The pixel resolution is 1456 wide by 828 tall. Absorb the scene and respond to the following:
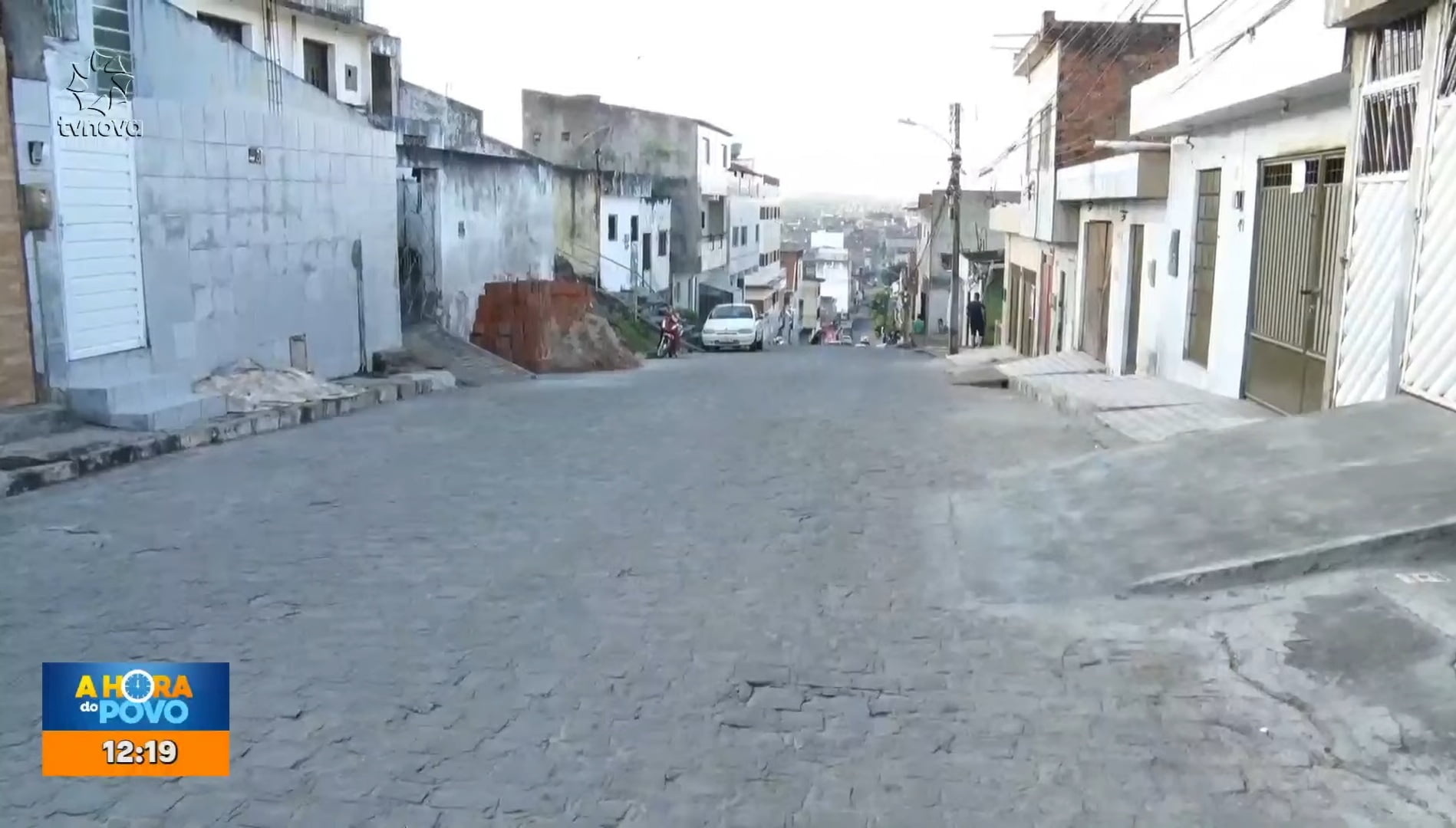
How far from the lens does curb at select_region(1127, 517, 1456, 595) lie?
584cm

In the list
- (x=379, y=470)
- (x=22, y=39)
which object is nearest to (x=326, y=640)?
(x=379, y=470)

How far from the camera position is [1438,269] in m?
7.94

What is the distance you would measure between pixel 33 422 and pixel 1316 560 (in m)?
9.72

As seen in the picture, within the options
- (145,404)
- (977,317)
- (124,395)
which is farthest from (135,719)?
(977,317)

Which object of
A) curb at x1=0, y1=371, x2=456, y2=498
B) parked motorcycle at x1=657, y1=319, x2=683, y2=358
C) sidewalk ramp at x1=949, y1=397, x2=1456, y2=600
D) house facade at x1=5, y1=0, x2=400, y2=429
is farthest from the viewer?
parked motorcycle at x1=657, y1=319, x2=683, y2=358

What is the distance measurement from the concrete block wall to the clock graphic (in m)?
7.09

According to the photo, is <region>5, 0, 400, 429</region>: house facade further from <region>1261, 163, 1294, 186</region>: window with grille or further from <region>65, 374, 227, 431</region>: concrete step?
<region>1261, 163, 1294, 186</region>: window with grille

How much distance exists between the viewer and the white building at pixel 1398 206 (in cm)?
791

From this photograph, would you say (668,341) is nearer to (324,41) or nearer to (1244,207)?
(324,41)

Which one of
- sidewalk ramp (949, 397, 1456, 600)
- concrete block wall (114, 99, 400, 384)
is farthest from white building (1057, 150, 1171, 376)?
concrete block wall (114, 99, 400, 384)

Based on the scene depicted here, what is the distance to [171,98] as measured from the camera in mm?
12414

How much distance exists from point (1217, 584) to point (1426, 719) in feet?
5.69

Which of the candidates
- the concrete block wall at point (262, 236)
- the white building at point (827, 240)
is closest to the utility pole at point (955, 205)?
the concrete block wall at point (262, 236)

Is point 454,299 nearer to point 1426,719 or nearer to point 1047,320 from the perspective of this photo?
point 1047,320
